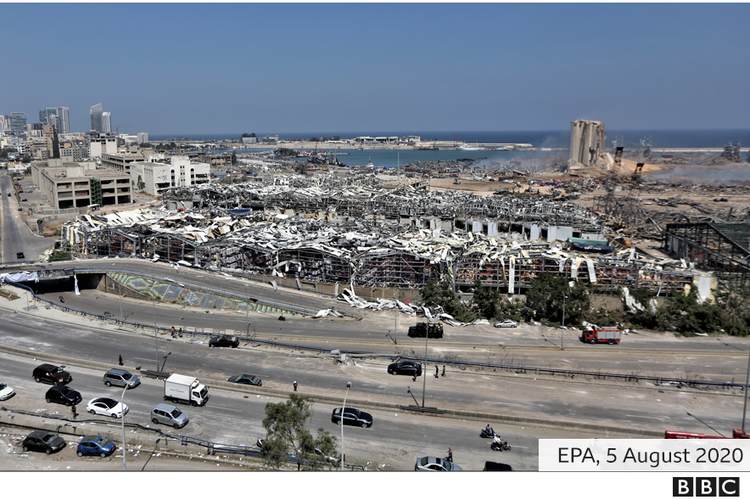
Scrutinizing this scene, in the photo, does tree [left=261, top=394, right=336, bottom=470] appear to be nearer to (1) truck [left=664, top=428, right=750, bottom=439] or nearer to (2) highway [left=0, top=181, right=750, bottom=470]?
(2) highway [left=0, top=181, right=750, bottom=470]

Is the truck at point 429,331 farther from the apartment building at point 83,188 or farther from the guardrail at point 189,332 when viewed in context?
the apartment building at point 83,188

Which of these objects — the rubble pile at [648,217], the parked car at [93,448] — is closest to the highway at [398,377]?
the parked car at [93,448]

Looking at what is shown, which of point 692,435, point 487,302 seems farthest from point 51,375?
point 692,435

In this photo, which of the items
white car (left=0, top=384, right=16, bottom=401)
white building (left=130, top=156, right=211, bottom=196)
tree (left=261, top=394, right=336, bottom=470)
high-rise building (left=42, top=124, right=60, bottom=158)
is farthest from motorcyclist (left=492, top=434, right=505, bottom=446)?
high-rise building (left=42, top=124, right=60, bottom=158)

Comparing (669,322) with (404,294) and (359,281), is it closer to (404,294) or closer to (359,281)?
(404,294)

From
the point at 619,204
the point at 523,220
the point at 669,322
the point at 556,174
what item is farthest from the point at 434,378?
the point at 556,174

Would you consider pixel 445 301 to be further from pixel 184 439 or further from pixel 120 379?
pixel 120 379

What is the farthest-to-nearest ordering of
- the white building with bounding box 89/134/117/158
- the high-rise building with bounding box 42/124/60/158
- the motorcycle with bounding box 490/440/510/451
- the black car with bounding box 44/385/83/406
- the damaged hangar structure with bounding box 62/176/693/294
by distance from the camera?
the high-rise building with bounding box 42/124/60/158
the white building with bounding box 89/134/117/158
the damaged hangar structure with bounding box 62/176/693/294
the black car with bounding box 44/385/83/406
the motorcycle with bounding box 490/440/510/451
